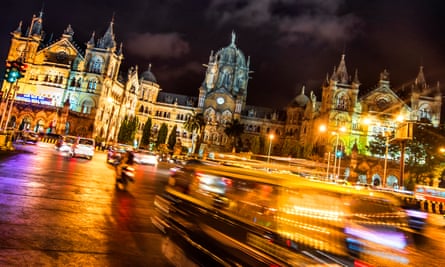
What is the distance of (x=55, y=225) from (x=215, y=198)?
3737mm

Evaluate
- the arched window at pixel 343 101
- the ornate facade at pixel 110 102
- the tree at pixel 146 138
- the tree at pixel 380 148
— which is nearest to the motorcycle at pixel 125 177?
the ornate facade at pixel 110 102

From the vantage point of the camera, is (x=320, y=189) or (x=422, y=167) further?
(x=422, y=167)

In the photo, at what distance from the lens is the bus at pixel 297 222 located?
3.55m

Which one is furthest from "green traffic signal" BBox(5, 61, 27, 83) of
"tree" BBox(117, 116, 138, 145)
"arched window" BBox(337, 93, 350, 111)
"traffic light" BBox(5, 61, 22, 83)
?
"arched window" BBox(337, 93, 350, 111)

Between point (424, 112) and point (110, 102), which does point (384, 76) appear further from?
point (110, 102)

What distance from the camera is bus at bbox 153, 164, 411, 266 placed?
11.6 ft

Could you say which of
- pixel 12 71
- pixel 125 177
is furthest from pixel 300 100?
pixel 125 177

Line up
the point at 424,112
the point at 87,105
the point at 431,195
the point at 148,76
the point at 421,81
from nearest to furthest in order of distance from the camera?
the point at 431,195 < the point at 87,105 < the point at 424,112 < the point at 421,81 < the point at 148,76

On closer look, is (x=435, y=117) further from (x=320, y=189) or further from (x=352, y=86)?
(x=320, y=189)

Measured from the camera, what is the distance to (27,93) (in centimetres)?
6188

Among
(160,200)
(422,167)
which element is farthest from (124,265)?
(422,167)

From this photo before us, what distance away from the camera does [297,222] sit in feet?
12.6

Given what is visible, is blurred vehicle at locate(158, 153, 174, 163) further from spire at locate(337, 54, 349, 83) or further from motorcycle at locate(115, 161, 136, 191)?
motorcycle at locate(115, 161, 136, 191)

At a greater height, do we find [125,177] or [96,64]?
[96,64]
